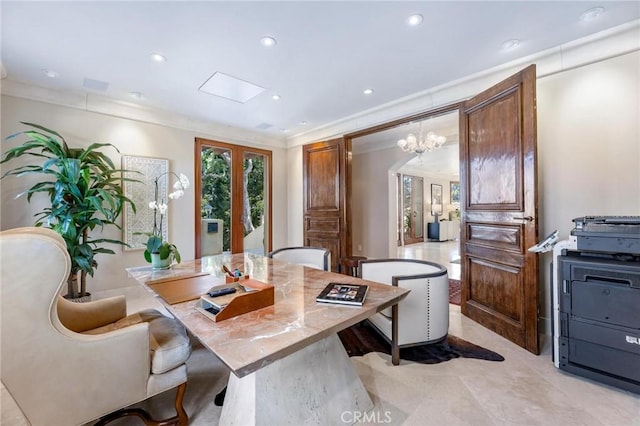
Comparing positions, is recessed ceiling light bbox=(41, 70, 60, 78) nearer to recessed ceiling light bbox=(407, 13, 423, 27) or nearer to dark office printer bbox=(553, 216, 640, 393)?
recessed ceiling light bbox=(407, 13, 423, 27)

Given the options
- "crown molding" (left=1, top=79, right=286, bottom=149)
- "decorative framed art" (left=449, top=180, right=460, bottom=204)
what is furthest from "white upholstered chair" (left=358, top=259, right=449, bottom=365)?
"decorative framed art" (left=449, top=180, right=460, bottom=204)

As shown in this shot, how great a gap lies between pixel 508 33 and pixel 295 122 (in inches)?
120

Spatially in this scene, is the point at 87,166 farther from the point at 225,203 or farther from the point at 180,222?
the point at 225,203

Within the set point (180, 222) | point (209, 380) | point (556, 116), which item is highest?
point (556, 116)

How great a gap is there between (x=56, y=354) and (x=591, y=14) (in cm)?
391

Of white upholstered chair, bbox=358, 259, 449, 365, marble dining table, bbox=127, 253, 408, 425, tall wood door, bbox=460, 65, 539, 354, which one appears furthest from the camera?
tall wood door, bbox=460, 65, 539, 354

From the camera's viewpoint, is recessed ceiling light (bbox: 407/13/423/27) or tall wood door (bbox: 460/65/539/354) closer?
recessed ceiling light (bbox: 407/13/423/27)

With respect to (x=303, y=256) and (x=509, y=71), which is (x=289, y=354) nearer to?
(x=303, y=256)

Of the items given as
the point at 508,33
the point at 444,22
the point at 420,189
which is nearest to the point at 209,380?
the point at 444,22

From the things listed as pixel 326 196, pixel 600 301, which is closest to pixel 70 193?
pixel 326 196

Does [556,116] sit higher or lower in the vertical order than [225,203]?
higher

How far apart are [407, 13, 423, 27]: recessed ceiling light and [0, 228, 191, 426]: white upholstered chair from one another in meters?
2.60

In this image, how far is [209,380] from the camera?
187cm

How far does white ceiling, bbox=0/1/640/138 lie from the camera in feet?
6.36
